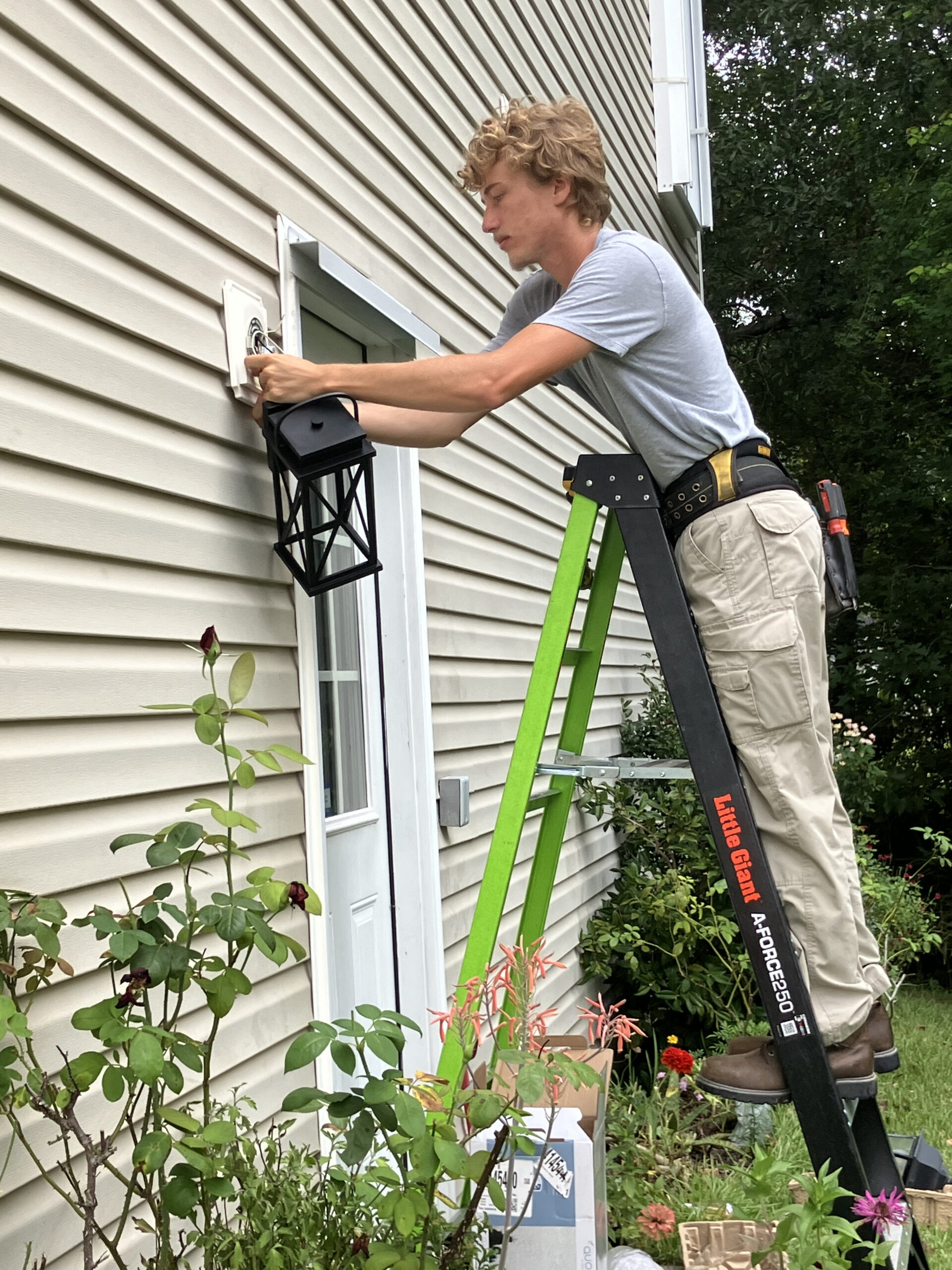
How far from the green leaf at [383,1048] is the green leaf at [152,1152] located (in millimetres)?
267

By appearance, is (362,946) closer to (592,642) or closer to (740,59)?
(592,642)

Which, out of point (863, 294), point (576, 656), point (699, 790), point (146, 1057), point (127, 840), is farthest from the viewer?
point (863, 294)

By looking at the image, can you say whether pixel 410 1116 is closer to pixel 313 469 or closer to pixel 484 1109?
pixel 484 1109

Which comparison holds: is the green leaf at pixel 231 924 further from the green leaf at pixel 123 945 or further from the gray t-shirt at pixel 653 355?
the gray t-shirt at pixel 653 355

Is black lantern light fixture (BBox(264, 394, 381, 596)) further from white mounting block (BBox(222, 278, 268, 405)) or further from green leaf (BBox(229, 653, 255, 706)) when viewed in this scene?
green leaf (BBox(229, 653, 255, 706))

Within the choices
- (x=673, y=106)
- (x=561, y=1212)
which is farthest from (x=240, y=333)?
(x=673, y=106)

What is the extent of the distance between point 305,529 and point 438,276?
5.84 feet

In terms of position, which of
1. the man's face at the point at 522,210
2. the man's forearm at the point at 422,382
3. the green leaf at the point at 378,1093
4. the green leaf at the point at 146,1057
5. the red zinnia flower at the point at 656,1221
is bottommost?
the red zinnia flower at the point at 656,1221

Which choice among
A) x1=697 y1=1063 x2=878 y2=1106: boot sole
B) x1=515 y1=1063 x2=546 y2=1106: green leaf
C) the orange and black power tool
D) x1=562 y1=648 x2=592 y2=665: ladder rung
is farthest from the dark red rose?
the orange and black power tool

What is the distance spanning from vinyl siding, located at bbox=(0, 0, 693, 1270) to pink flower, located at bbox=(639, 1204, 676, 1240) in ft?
3.01

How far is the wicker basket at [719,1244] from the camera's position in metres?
2.74

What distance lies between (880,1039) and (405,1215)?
4.44 ft

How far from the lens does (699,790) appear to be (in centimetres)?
235

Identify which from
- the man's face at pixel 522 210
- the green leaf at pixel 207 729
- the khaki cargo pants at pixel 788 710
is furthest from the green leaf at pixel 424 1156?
the man's face at pixel 522 210
